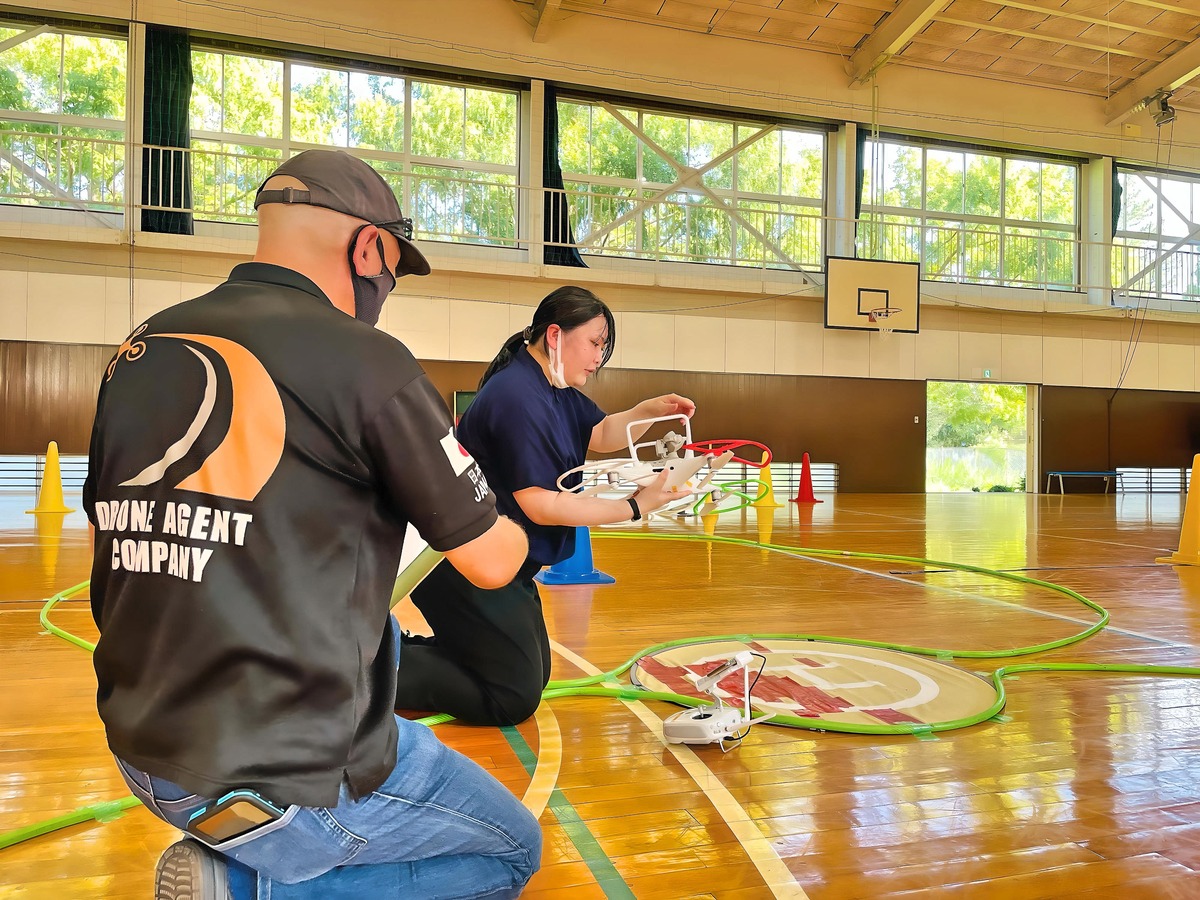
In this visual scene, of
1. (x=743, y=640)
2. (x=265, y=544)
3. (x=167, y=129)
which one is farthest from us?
(x=167, y=129)

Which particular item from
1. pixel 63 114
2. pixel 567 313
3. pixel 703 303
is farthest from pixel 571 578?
pixel 63 114

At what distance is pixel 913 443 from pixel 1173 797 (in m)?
12.4

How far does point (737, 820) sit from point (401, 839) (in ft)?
2.86

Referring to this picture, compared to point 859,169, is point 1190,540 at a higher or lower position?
lower

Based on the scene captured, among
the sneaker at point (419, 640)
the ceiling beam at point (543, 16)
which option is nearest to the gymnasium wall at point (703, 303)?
the ceiling beam at point (543, 16)

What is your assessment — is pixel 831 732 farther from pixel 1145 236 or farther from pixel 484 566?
pixel 1145 236

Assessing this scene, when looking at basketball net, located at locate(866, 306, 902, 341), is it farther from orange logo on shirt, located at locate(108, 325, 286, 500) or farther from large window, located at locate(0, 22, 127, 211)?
orange logo on shirt, located at locate(108, 325, 286, 500)

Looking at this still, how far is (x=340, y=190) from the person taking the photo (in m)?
1.06

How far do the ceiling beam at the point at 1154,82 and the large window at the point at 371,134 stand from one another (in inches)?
391

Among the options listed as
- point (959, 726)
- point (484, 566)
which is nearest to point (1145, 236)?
point (959, 726)

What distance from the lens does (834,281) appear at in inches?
504

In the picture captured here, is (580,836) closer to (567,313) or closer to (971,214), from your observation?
(567,313)

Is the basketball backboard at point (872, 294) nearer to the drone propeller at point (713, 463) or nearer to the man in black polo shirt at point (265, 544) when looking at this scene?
the drone propeller at point (713, 463)

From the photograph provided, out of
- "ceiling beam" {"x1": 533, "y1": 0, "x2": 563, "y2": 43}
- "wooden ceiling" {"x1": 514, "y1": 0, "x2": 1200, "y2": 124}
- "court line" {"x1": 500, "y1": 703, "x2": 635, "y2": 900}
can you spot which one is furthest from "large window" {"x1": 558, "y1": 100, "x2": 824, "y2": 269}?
"court line" {"x1": 500, "y1": 703, "x2": 635, "y2": 900}
